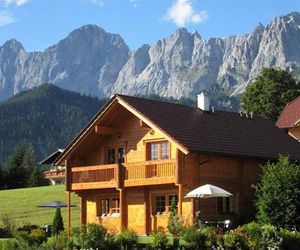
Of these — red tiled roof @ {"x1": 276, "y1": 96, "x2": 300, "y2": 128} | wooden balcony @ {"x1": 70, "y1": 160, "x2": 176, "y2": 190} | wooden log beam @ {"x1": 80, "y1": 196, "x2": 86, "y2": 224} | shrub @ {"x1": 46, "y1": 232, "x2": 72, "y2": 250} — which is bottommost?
shrub @ {"x1": 46, "y1": 232, "x2": 72, "y2": 250}

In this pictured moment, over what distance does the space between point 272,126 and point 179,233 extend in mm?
15817

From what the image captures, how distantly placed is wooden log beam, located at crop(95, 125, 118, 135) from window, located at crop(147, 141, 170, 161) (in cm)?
225

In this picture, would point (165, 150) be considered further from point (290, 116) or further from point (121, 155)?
point (290, 116)

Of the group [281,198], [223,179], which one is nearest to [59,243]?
[281,198]

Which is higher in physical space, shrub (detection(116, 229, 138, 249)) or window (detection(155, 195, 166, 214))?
window (detection(155, 195, 166, 214))

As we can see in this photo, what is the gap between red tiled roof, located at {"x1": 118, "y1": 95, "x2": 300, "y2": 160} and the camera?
30.3 meters

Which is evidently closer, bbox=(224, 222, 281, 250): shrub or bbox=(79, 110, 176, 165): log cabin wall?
bbox=(224, 222, 281, 250): shrub

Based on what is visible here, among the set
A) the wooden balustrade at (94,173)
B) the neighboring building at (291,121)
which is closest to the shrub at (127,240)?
the wooden balustrade at (94,173)

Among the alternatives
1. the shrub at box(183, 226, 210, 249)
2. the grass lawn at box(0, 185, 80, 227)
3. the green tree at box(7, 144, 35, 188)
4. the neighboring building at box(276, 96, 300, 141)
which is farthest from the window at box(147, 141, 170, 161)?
the green tree at box(7, 144, 35, 188)

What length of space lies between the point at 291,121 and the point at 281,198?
58.7 ft

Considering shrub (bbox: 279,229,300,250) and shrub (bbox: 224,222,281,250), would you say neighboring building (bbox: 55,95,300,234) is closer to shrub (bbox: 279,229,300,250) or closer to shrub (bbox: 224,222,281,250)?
shrub (bbox: 279,229,300,250)

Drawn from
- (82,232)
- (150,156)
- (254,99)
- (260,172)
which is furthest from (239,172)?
(254,99)

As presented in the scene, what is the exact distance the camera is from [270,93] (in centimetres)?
6544

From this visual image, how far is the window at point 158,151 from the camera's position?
31.4 m
